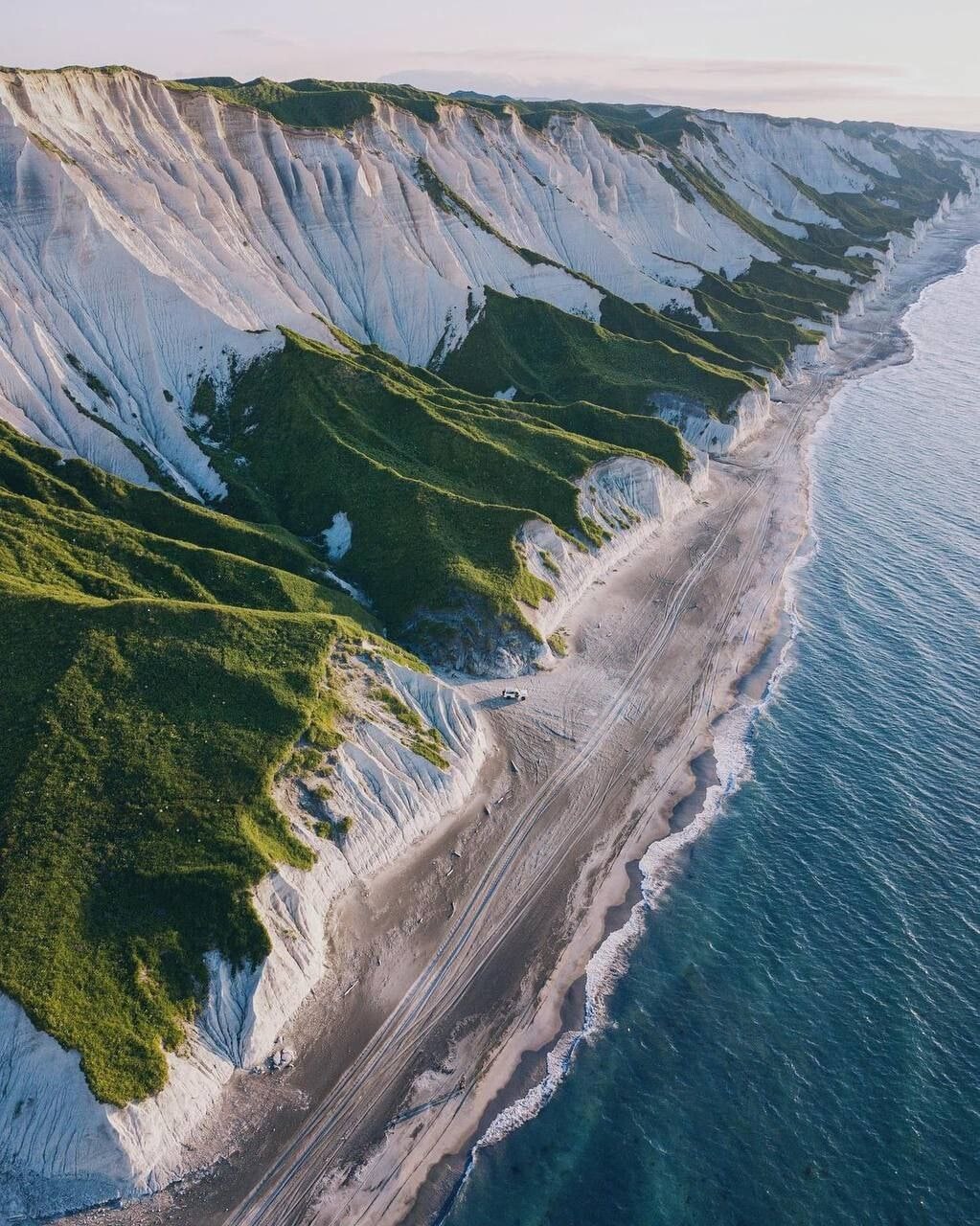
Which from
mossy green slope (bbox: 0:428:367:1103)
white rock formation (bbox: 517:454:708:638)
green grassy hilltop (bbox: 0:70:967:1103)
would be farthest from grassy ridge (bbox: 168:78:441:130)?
mossy green slope (bbox: 0:428:367:1103)

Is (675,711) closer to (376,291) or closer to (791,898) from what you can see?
(791,898)

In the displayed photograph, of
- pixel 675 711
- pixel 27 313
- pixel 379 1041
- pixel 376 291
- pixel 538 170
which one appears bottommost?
pixel 379 1041

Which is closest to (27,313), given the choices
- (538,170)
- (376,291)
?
(376,291)

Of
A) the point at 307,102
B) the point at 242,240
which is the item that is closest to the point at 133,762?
the point at 242,240

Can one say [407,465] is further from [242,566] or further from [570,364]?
[570,364]

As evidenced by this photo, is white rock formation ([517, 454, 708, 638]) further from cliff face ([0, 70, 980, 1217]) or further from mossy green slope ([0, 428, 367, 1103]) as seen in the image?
mossy green slope ([0, 428, 367, 1103])

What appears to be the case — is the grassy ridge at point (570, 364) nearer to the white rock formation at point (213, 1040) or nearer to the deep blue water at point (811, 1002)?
the deep blue water at point (811, 1002)
